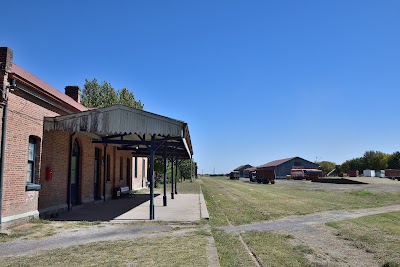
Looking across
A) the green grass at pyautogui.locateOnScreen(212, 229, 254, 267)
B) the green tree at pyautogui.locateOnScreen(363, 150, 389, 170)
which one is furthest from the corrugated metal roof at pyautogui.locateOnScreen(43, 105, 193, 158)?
the green tree at pyautogui.locateOnScreen(363, 150, 389, 170)

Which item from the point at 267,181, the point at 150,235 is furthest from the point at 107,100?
the point at 150,235

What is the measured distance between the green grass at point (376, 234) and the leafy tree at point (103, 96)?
29753mm

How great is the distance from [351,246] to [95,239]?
6.25 meters

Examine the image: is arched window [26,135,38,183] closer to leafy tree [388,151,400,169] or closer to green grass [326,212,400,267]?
green grass [326,212,400,267]

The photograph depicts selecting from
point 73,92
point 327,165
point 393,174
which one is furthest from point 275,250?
point 327,165

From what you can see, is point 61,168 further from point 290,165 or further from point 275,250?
point 290,165

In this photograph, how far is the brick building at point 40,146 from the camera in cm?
1027

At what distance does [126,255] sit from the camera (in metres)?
7.35

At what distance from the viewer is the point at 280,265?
6.77 metres

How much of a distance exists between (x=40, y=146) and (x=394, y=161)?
98.8 meters

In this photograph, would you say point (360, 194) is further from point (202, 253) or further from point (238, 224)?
point (202, 253)

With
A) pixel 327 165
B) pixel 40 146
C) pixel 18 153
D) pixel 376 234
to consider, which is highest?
pixel 327 165

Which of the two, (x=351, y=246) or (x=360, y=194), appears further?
(x=360, y=194)

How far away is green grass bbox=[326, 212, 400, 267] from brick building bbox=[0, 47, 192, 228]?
6.22 metres
